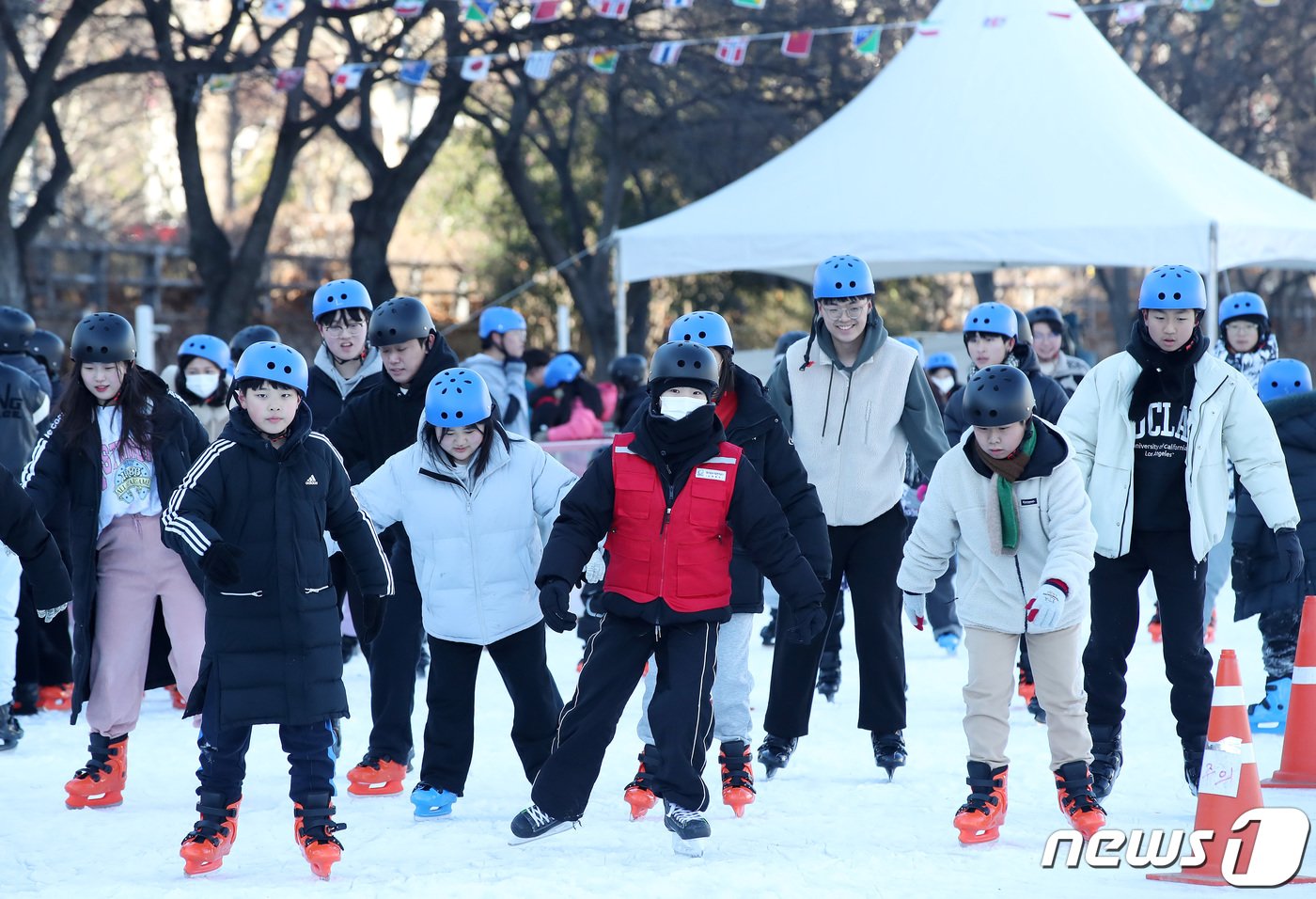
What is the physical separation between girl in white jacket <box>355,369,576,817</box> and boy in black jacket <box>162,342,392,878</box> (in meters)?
0.63

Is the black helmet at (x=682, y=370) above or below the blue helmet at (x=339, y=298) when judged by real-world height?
below

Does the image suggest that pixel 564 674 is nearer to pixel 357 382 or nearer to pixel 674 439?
pixel 357 382

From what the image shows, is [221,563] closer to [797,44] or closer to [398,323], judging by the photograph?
[398,323]

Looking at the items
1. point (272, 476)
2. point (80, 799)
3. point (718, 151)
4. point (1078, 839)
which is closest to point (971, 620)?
point (1078, 839)

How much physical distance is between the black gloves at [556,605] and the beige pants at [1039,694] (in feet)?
4.46

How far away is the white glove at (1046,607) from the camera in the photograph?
513 centimetres

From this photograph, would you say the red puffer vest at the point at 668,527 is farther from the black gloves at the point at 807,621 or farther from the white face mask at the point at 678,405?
the black gloves at the point at 807,621

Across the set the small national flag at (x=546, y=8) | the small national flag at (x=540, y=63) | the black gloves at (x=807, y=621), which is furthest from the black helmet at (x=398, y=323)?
the small national flag at (x=540, y=63)

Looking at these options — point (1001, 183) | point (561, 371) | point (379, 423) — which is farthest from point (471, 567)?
point (1001, 183)

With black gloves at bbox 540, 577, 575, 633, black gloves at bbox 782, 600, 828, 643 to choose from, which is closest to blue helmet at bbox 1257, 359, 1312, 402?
black gloves at bbox 782, 600, 828, 643

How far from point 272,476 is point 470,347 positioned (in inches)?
948

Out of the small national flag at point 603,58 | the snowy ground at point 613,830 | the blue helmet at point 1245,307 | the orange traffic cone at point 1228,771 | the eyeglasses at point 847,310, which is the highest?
the small national flag at point 603,58

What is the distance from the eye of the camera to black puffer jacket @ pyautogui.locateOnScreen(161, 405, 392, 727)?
5.08 meters

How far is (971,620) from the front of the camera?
18.0 ft
